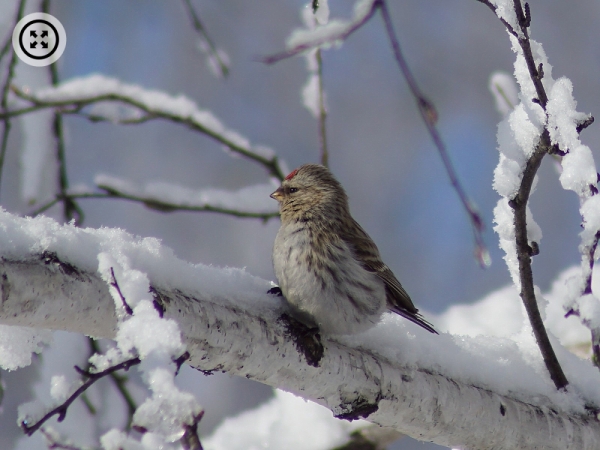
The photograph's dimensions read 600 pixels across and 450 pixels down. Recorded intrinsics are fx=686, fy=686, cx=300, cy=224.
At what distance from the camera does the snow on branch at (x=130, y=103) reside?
289 cm

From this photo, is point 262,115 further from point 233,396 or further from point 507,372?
point 507,372

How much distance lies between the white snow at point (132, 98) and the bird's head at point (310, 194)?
0.33m

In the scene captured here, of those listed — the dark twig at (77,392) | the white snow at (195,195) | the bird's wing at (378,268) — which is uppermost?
the white snow at (195,195)

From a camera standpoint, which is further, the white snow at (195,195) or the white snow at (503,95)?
the white snow at (503,95)

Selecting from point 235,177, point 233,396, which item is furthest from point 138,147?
point 233,396

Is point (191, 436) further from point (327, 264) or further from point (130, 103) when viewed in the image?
point (130, 103)

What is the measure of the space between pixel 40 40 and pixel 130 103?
821 mm

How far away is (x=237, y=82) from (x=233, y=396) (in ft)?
10.4

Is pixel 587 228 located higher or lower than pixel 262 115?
lower

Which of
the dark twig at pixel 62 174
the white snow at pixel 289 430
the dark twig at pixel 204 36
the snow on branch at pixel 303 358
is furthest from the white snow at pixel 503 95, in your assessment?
the dark twig at pixel 62 174

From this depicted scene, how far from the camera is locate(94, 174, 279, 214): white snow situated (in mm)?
2916

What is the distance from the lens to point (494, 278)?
6828 mm

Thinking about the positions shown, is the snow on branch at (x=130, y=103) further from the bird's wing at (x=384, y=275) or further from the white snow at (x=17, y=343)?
the white snow at (x=17, y=343)

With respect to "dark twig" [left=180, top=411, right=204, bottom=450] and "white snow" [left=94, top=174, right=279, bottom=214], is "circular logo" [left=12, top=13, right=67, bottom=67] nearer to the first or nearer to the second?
"white snow" [left=94, top=174, right=279, bottom=214]
